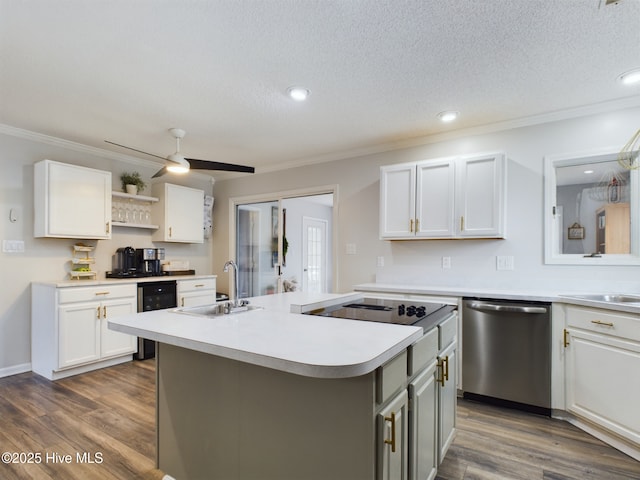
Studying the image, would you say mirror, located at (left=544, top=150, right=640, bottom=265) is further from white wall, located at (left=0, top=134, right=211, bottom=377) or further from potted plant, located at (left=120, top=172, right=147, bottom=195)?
white wall, located at (left=0, top=134, right=211, bottom=377)

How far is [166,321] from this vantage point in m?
1.62

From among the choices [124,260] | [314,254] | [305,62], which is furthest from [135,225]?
[314,254]

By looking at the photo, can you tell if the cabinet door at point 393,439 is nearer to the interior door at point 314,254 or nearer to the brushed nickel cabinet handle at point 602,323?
the brushed nickel cabinet handle at point 602,323

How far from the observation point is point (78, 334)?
132 inches

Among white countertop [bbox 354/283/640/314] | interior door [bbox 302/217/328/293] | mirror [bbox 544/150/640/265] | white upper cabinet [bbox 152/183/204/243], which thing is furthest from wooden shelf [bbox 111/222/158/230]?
mirror [bbox 544/150/640/265]

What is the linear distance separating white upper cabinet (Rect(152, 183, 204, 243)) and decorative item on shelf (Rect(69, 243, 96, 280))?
2.68 ft

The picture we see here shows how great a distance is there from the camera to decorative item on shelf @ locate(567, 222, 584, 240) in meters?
2.95

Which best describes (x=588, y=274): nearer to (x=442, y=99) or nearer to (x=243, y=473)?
(x=442, y=99)

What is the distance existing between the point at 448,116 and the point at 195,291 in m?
3.56

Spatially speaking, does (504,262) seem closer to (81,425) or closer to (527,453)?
(527,453)

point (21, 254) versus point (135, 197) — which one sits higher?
point (135, 197)

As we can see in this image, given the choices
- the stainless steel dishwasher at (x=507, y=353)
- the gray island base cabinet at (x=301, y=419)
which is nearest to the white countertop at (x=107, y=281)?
the gray island base cabinet at (x=301, y=419)

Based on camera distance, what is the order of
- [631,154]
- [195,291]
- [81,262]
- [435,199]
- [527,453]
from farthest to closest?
[195,291] < [81,262] < [435,199] < [631,154] < [527,453]

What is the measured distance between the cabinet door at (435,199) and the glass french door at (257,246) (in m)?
2.47
